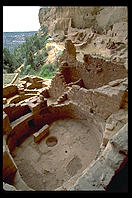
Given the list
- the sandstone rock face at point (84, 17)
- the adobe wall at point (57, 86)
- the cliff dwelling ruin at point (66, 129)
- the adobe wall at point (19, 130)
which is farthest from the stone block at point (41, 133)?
the sandstone rock face at point (84, 17)

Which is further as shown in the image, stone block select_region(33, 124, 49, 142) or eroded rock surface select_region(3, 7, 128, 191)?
stone block select_region(33, 124, 49, 142)

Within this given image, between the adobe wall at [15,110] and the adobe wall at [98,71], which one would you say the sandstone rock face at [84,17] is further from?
the adobe wall at [15,110]

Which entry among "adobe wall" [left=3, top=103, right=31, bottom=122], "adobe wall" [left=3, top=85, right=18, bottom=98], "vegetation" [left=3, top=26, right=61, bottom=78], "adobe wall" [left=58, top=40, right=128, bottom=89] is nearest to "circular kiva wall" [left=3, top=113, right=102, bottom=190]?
"adobe wall" [left=3, top=103, right=31, bottom=122]

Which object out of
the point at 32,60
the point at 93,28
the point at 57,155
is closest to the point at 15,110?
the point at 57,155

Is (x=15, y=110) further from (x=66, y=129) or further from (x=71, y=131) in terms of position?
(x=71, y=131)

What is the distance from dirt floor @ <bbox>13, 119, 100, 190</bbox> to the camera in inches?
237

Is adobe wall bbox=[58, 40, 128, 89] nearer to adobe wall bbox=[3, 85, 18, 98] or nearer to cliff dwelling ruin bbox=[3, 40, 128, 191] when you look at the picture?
cliff dwelling ruin bbox=[3, 40, 128, 191]

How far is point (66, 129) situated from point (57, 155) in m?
1.59

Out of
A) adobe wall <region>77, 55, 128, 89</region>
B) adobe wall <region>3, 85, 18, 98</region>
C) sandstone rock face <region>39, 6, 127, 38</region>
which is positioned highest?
sandstone rock face <region>39, 6, 127, 38</region>

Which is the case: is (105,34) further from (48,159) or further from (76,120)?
(48,159)

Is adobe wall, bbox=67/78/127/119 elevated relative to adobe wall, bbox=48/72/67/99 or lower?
lower

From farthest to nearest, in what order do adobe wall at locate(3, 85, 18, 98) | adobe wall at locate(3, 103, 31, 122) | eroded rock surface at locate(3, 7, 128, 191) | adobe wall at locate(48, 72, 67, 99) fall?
adobe wall at locate(3, 85, 18, 98), adobe wall at locate(48, 72, 67, 99), adobe wall at locate(3, 103, 31, 122), eroded rock surface at locate(3, 7, 128, 191)

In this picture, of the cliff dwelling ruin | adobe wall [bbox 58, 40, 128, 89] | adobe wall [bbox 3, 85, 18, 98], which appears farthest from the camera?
adobe wall [bbox 3, 85, 18, 98]

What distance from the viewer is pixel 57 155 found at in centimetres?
690
